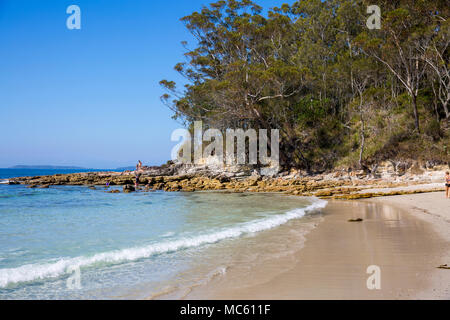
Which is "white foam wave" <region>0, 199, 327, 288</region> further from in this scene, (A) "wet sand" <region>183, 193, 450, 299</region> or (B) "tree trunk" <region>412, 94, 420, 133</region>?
(B) "tree trunk" <region>412, 94, 420, 133</region>

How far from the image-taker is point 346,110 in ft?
86.6

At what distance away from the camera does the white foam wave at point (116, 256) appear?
4488 mm

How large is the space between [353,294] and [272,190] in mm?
15491

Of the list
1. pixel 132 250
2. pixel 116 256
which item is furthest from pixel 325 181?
pixel 116 256

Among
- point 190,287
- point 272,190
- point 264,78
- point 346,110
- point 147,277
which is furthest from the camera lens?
point 346,110

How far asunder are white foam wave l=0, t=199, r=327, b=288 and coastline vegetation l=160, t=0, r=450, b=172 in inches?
685

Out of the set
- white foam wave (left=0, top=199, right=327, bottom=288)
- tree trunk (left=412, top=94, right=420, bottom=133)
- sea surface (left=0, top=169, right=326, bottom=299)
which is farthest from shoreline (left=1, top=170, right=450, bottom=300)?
tree trunk (left=412, top=94, right=420, bottom=133)

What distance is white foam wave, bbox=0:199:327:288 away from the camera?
4488mm

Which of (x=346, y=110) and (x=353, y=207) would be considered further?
(x=346, y=110)

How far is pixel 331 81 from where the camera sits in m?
26.3

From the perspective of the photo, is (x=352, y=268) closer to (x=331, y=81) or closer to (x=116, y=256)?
(x=116, y=256)

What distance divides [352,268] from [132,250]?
3843mm

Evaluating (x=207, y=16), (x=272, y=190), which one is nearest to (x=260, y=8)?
(x=207, y=16)
